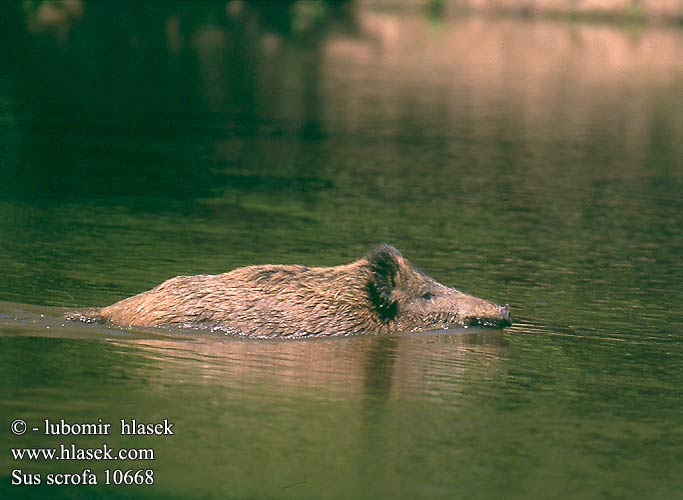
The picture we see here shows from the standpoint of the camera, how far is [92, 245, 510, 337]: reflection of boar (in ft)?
43.0

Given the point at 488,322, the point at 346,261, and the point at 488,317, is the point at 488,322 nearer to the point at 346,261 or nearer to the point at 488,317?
the point at 488,317

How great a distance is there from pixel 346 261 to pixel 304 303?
12.6 feet

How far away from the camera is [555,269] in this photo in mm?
17109

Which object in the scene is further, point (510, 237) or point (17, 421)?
point (510, 237)

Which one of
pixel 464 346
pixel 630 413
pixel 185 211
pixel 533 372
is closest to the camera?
pixel 630 413

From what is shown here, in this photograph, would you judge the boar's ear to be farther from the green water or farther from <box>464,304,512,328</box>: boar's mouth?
<box>464,304,512,328</box>: boar's mouth

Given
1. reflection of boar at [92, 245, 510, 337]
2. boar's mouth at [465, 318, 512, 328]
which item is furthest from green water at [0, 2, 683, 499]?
reflection of boar at [92, 245, 510, 337]

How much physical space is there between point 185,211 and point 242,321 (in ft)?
24.4

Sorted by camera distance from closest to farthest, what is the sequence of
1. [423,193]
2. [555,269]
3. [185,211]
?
[555,269] → [185,211] → [423,193]

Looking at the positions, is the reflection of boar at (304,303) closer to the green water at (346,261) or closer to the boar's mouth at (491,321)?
the boar's mouth at (491,321)

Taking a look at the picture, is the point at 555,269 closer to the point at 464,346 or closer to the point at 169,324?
the point at 464,346

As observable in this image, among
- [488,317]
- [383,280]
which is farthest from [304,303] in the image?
[488,317]

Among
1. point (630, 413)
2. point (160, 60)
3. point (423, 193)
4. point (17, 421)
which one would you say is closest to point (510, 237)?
point (423, 193)

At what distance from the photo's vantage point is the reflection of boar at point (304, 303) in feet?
43.0
